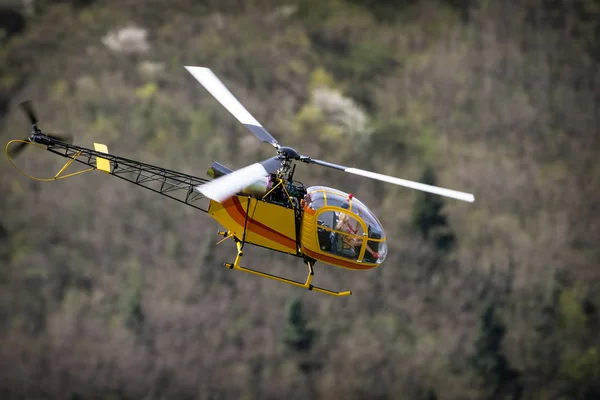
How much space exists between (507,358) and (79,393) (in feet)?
75.3

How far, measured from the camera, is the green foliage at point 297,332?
47.1 metres

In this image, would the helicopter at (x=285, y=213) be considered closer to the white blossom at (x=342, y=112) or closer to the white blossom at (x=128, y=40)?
the white blossom at (x=342, y=112)

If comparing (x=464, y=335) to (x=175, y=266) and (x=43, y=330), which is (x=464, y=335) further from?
(x=43, y=330)

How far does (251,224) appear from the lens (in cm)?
1988

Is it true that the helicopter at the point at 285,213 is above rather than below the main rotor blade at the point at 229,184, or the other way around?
above

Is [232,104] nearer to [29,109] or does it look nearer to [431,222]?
[29,109]

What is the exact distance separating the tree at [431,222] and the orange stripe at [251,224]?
108 ft

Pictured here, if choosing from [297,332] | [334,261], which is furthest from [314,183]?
[334,261]

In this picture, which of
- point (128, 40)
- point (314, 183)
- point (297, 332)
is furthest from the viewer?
point (128, 40)

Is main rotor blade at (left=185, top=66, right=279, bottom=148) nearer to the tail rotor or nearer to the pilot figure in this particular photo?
the pilot figure

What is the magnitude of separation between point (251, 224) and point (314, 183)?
30.2 metres

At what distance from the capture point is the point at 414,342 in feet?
157

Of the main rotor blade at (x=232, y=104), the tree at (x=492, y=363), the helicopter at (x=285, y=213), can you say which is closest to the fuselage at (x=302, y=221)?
the helicopter at (x=285, y=213)

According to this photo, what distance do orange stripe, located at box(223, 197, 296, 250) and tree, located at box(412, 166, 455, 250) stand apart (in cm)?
3294
